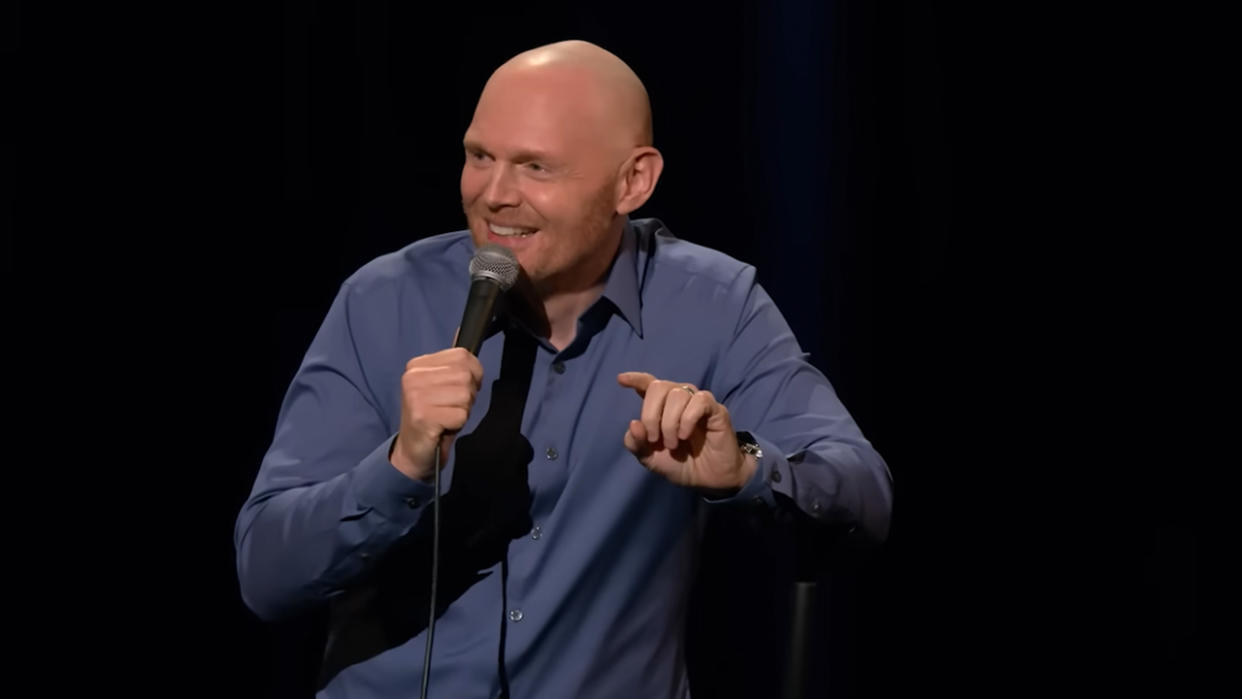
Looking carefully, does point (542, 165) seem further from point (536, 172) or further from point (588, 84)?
point (588, 84)

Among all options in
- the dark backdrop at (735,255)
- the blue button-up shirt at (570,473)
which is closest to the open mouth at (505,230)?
the blue button-up shirt at (570,473)

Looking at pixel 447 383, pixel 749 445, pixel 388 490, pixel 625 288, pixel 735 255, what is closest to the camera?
pixel 447 383

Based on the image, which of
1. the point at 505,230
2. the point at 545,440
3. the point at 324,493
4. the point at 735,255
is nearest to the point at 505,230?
the point at 505,230

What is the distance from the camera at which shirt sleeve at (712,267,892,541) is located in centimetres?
164

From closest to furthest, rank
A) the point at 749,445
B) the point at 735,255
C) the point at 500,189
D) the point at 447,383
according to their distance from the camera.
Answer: the point at 447,383
the point at 749,445
the point at 500,189
the point at 735,255

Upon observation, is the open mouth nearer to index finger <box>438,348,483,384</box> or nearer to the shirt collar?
the shirt collar

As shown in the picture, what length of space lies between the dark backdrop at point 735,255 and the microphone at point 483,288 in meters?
0.89

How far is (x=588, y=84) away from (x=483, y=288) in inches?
16.7

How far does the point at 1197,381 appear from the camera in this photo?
Result: 2494 millimetres

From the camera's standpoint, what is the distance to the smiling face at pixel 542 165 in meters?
1.75

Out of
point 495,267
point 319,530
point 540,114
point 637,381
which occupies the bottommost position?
point 319,530

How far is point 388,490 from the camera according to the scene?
150 cm

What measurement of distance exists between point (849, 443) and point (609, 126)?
0.49 meters

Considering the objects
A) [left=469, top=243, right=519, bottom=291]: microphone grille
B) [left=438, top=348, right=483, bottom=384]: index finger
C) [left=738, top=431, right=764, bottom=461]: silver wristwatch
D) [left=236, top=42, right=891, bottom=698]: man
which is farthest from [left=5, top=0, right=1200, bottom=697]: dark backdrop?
[left=438, top=348, right=483, bottom=384]: index finger
